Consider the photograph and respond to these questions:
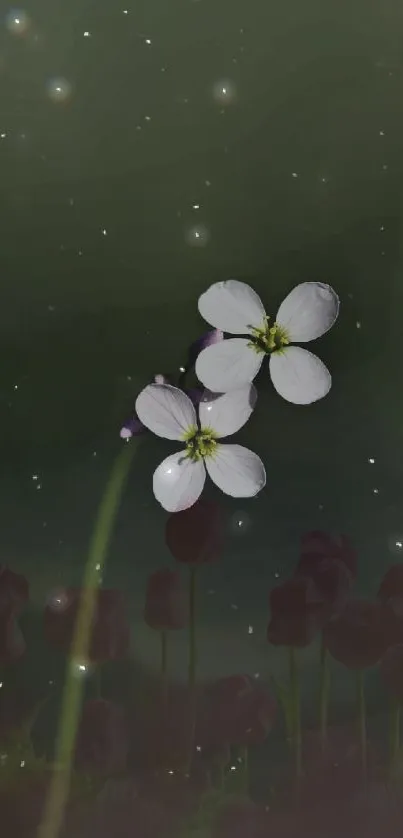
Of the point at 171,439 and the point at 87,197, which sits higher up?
the point at 87,197

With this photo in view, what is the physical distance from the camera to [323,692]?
1.34 ft

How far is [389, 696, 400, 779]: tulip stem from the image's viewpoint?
401 millimetres

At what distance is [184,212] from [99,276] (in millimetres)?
60

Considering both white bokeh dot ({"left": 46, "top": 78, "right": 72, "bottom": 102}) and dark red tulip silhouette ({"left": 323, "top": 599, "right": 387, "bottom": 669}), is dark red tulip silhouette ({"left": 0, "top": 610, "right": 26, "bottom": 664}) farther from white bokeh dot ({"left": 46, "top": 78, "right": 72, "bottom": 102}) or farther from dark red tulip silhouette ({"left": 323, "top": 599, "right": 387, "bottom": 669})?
white bokeh dot ({"left": 46, "top": 78, "right": 72, "bottom": 102})

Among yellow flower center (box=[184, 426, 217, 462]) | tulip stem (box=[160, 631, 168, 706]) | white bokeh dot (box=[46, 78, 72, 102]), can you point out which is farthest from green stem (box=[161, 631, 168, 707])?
white bokeh dot (box=[46, 78, 72, 102])

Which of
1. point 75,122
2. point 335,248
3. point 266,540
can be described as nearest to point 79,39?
point 75,122

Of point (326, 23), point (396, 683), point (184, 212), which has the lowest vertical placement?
point (396, 683)

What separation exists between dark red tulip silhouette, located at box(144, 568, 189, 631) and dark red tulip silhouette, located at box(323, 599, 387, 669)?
0.08 meters

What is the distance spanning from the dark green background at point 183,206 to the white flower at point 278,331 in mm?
22

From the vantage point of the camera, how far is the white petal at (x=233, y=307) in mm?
401

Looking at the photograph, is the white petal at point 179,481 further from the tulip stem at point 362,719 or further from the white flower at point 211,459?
the tulip stem at point 362,719

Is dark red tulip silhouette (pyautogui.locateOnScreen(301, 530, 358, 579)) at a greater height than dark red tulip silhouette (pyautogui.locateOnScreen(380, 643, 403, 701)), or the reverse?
dark red tulip silhouette (pyautogui.locateOnScreen(301, 530, 358, 579))

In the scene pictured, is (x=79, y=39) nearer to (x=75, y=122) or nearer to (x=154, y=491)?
(x=75, y=122)

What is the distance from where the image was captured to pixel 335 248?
1.40 feet
